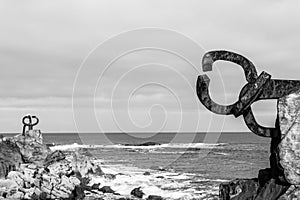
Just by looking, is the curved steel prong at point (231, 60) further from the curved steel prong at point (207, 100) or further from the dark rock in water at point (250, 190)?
the dark rock in water at point (250, 190)

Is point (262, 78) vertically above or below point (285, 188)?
above

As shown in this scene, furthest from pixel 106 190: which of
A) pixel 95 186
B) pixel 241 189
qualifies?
pixel 241 189

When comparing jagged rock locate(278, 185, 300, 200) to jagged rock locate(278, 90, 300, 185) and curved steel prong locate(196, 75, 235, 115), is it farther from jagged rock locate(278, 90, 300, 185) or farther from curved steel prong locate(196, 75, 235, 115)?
curved steel prong locate(196, 75, 235, 115)

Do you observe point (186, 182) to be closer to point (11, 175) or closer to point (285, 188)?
point (11, 175)

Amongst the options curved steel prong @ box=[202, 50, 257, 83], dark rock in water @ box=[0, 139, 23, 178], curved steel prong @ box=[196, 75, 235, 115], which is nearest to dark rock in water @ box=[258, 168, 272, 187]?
curved steel prong @ box=[196, 75, 235, 115]

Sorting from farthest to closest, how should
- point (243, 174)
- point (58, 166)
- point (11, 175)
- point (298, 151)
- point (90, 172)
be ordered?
point (243, 174) < point (90, 172) < point (58, 166) < point (11, 175) < point (298, 151)

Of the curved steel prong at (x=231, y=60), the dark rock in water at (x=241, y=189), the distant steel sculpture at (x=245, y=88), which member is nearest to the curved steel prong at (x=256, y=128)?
the distant steel sculpture at (x=245, y=88)

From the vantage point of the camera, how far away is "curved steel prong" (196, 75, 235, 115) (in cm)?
409

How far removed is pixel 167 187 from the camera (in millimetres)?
28391

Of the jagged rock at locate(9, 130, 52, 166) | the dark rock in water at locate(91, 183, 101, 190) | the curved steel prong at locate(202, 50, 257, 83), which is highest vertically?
the curved steel prong at locate(202, 50, 257, 83)

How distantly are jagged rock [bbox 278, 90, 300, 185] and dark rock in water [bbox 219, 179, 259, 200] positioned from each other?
639 millimetres

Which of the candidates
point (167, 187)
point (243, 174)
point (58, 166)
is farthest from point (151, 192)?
point (243, 174)

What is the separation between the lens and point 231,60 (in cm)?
405

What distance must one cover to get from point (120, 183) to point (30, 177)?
26.3 ft
